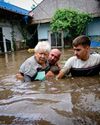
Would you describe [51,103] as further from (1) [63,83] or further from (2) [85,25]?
(2) [85,25]

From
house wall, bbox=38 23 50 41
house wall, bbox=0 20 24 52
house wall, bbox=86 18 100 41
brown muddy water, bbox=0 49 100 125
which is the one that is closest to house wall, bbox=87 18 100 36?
house wall, bbox=86 18 100 41

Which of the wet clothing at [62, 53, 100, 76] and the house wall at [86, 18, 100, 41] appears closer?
the wet clothing at [62, 53, 100, 76]

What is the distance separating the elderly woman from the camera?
15.1 feet

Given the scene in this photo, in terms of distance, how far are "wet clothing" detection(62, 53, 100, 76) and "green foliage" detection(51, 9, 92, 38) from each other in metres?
15.8

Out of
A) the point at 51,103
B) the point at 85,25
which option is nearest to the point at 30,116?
the point at 51,103

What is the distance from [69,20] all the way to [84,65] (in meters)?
16.1

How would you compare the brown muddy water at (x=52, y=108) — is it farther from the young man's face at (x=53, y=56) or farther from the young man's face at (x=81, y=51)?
the young man's face at (x=53, y=56)

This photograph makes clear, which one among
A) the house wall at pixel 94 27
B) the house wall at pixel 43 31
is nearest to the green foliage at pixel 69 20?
the house wall at pixel 94 27

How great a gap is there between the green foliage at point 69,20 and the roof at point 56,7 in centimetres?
134

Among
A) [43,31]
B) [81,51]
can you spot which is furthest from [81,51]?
[43,31]

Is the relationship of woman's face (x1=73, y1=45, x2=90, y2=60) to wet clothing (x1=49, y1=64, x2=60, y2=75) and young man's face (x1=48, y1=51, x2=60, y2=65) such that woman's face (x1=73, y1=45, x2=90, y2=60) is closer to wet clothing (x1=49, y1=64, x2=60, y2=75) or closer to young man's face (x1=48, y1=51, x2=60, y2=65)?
young man's face (x1=48, y1=51, x2=60, y2=65)

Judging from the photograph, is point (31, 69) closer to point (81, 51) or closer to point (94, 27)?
point (81, 51)

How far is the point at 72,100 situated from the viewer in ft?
9.77

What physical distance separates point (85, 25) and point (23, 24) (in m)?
6.23
